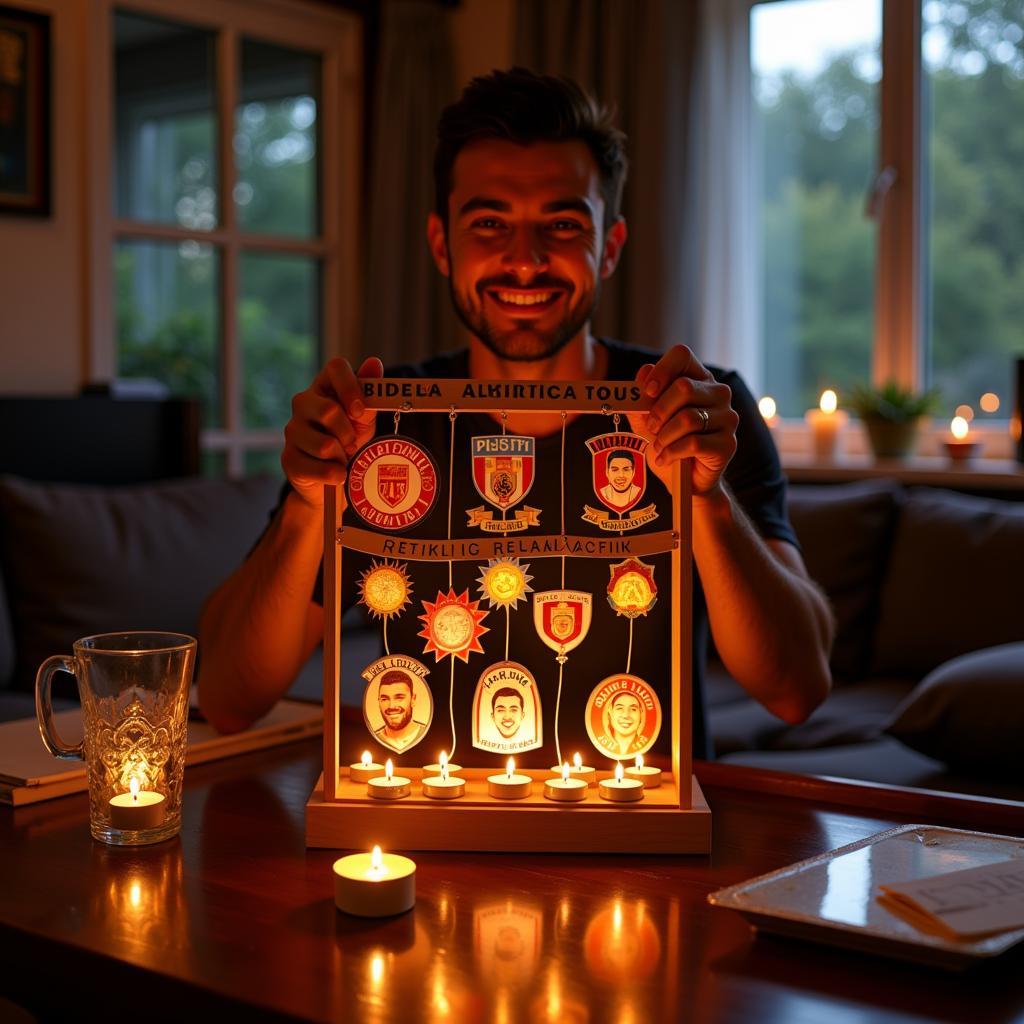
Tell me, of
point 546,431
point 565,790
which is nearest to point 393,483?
point 565,790

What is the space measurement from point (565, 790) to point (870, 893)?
258mm

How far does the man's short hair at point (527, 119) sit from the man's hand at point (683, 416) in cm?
54

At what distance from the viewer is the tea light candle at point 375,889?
87 cm

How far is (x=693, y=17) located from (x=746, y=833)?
121 inches

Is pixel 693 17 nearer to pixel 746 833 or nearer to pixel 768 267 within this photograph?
pixel 768 267

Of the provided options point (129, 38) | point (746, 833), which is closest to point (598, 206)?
point (746, 833)

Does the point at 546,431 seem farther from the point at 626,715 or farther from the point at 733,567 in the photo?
the point at 626,715

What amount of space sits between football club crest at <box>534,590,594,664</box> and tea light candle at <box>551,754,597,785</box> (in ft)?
0.28

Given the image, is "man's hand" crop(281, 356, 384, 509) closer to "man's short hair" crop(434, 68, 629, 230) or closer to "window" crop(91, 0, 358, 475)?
"man's short hair" crop(434, 68, 629, 230)

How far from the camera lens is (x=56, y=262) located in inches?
134

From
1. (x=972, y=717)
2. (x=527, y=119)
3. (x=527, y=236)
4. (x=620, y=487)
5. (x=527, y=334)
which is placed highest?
(x=527, y=119)

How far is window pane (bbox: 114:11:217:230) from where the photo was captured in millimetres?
3578

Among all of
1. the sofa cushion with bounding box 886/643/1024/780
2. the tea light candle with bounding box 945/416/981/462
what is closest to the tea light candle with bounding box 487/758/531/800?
the sofa cushion with bounding box 886/643/1024/780

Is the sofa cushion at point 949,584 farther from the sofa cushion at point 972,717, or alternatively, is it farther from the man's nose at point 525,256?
the man's nose at point 525,256
